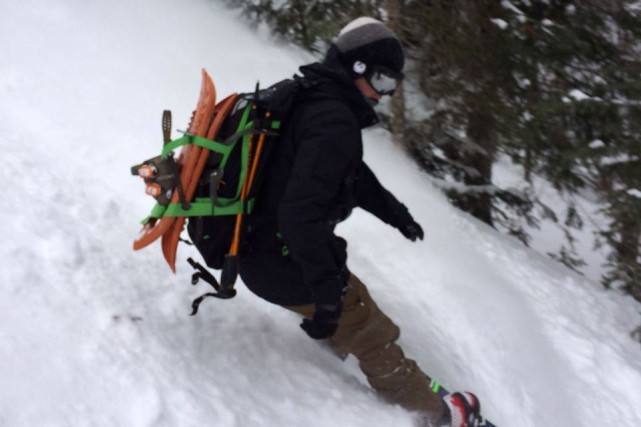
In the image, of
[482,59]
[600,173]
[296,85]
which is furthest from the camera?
[482,59]

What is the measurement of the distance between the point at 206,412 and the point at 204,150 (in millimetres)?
1305

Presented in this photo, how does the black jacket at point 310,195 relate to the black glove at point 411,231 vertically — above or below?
above

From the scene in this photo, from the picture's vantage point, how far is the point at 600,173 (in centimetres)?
682

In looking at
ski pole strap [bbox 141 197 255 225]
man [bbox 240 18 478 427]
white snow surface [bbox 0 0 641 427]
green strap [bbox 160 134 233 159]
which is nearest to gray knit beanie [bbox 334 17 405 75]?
man [bbox 240 18 478 427]

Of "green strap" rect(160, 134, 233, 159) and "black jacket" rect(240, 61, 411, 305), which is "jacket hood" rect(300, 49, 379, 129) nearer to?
"black jacket" rect(240, 61, 411, 305)

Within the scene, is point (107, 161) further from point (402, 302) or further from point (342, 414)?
point (342, 414)

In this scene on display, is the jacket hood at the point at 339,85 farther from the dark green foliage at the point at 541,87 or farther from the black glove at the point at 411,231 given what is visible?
the dark green foliage at the point at 541,87

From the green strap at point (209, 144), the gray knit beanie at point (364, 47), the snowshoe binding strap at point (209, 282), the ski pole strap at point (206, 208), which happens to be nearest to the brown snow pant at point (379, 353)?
the snowshoe binding strap at point (209, 282)

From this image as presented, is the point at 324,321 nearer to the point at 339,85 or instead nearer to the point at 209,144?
the point at 209,144

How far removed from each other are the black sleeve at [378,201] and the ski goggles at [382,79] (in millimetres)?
637

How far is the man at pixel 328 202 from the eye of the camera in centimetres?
264

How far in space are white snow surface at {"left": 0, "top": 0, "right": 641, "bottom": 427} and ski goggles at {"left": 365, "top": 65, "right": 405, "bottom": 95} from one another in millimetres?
1779

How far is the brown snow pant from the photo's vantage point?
335cm

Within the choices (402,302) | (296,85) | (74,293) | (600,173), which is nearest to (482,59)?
(600,173)
